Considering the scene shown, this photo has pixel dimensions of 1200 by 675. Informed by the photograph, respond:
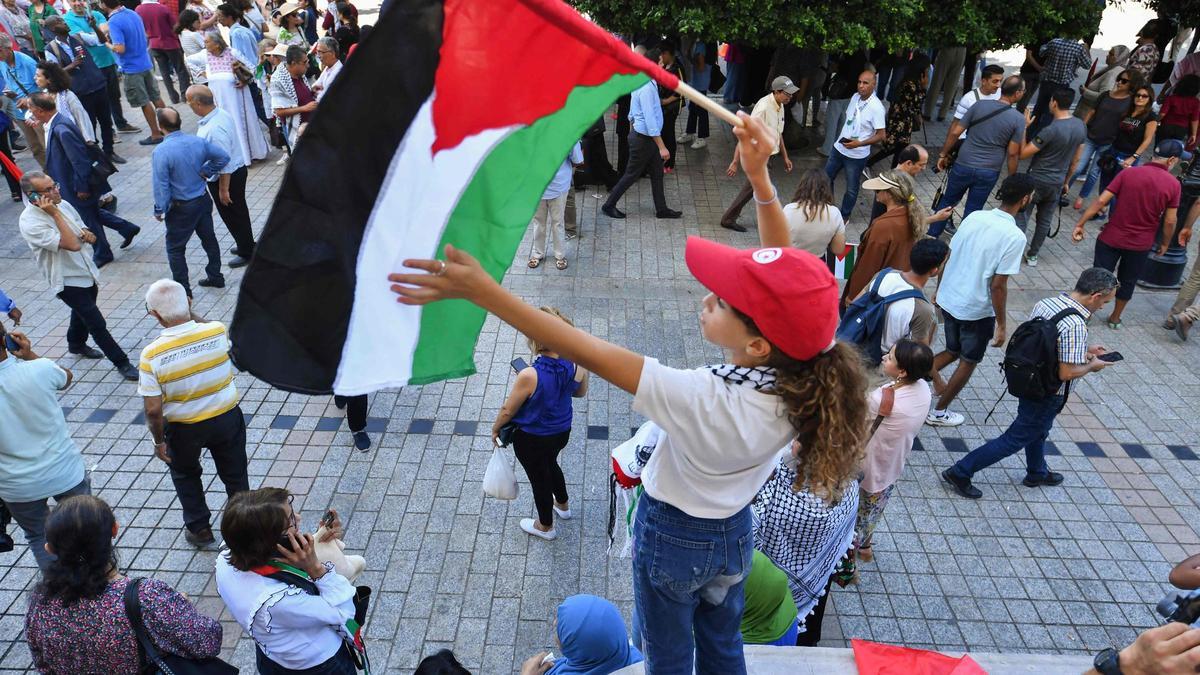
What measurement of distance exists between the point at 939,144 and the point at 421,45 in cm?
1275

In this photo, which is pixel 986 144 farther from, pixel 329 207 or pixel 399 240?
pixel 329 207

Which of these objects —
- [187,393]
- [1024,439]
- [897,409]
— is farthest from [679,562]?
Result: [1024,439]

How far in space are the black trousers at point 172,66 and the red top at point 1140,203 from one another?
546 inches

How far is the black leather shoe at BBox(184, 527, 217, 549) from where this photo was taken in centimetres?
492

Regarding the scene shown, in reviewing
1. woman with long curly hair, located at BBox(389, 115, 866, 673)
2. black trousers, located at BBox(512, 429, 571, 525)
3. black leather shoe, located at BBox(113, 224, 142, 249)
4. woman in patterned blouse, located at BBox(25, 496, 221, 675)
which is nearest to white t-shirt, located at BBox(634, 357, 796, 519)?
woman with long curly hair, located at BBox(389, 115, 866, 673)

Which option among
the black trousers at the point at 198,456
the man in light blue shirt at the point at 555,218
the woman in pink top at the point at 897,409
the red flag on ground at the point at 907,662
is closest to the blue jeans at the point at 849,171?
the man in light blue shirt at the point at 555,218

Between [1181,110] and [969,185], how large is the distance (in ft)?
12.0

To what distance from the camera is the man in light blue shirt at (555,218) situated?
8288 millimetres

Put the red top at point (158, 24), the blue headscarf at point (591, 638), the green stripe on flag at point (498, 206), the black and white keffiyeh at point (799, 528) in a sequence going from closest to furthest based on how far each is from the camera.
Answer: the green stripe on flag at point (498, 206) → the blue headscarf at point (591, 638) → the black and white keffiyeh at point (799, 528) → the red top at point (158, 24)

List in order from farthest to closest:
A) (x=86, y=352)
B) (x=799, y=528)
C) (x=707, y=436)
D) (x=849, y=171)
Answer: (x=849, y=171), (x=86, y=352), (x=799, y=528), (x=707, y=436)

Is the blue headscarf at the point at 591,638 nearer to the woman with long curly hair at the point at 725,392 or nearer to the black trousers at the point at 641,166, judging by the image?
the woman with long curly hair at the point at 725,392

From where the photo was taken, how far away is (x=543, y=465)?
4.82 meters

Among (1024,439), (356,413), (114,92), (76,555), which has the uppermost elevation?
(76,555)

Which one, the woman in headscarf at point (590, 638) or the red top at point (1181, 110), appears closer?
the woman in headscarf at point (590, 638)
